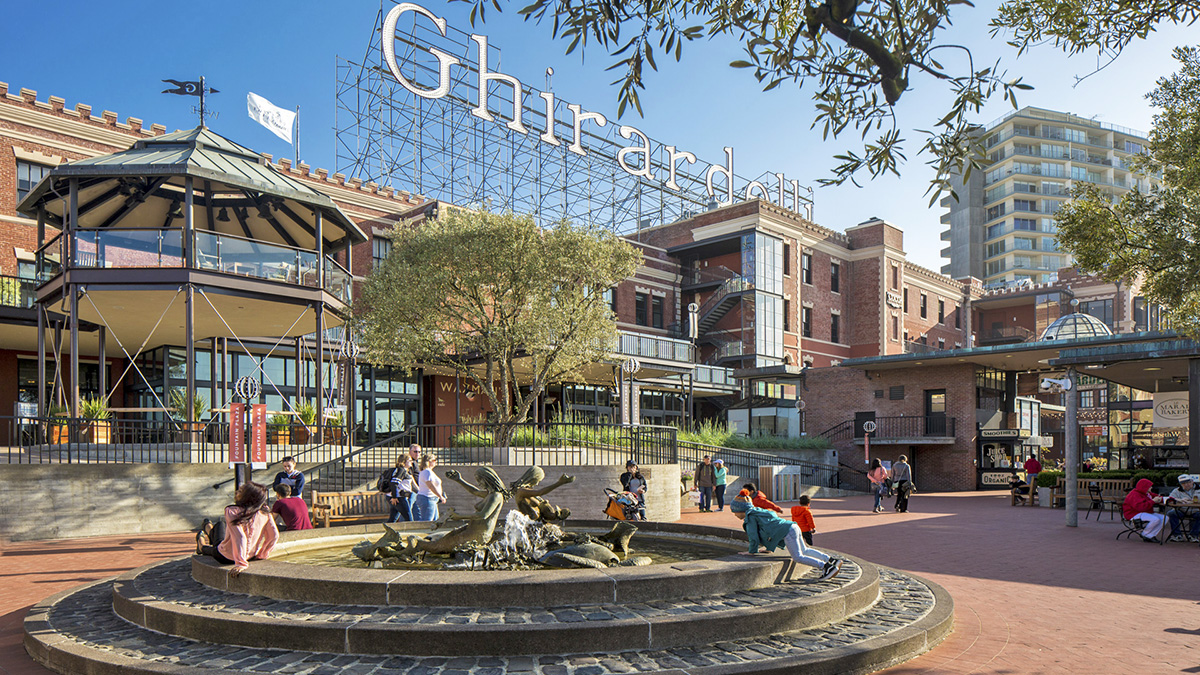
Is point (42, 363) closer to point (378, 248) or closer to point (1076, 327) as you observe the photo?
point (378, 248)

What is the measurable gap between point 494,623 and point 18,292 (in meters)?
23.2

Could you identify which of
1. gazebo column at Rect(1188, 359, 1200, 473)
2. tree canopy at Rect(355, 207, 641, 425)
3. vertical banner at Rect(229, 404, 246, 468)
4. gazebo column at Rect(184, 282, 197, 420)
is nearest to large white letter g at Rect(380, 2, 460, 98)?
tree canopy at Rect(355, 207, 641, 425)

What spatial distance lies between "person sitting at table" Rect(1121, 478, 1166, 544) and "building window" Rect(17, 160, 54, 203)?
96.8 ft

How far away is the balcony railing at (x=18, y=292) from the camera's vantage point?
22500mm

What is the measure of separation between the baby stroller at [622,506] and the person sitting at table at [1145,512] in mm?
8814

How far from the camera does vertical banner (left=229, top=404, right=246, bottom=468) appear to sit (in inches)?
492

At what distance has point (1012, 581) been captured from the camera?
32.5ft

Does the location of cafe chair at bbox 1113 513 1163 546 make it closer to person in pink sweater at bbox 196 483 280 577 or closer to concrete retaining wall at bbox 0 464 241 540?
person in pink sweater at bbox 196 483 280 577

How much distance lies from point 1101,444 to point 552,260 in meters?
40.1

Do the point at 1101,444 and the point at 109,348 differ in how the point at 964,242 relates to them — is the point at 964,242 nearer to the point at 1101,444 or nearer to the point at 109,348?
the point at 1101,444

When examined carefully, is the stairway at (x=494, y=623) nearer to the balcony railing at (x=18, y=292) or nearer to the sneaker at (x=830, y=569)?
the sneaker at (x=830, y=569)

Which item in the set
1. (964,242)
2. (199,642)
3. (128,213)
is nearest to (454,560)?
(199,642)

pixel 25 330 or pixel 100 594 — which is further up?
pixel 25 330

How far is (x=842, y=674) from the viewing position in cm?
569
